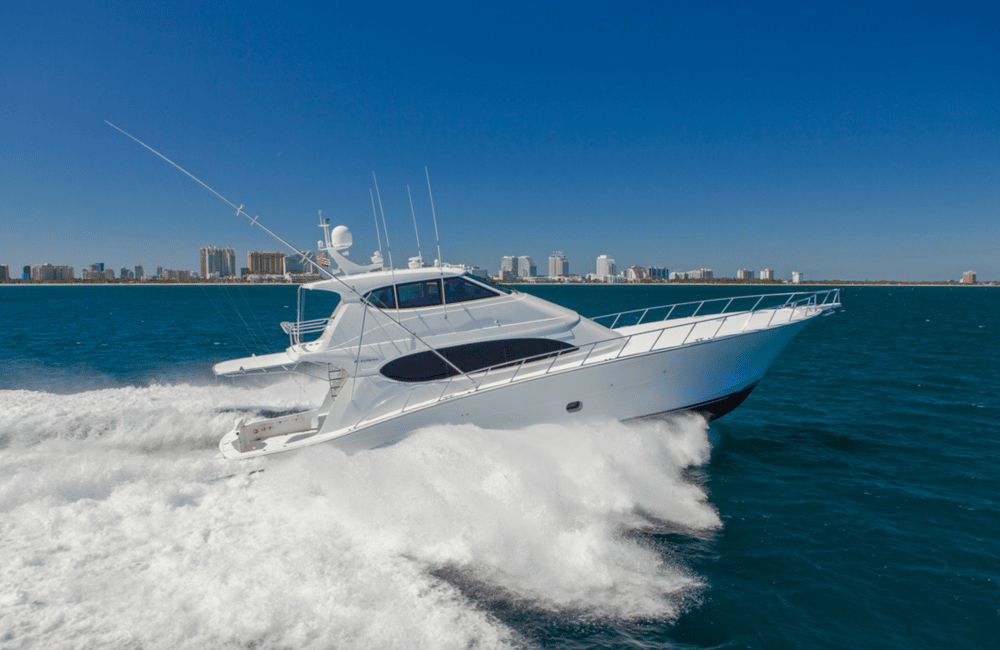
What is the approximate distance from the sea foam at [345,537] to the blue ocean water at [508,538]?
0.03 metres

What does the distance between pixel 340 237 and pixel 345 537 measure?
5089 millimetres

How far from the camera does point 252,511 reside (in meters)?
6.36

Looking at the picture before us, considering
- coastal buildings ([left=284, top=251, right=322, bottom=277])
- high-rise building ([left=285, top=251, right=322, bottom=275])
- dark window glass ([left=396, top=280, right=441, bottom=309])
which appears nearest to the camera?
high-rise building ([left=285, top=251, right=322, bottom=275])

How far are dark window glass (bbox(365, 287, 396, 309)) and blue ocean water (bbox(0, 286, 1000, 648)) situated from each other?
7.32 ft

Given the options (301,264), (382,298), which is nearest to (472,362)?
(382,298)

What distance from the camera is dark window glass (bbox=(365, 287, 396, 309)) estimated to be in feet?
26.3

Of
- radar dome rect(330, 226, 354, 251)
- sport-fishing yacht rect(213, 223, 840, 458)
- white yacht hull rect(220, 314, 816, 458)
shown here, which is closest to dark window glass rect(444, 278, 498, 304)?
sport-fishing yacht rect(213, 223, 840, 458)

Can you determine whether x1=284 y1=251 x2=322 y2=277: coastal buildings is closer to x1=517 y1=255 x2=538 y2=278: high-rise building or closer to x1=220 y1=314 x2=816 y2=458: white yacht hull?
x1=220 y1=314 x2=816 y2=458: white yacht hull

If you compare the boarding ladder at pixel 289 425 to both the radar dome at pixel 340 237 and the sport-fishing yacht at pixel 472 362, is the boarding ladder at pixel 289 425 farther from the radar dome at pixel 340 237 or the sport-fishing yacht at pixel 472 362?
the radar dome at pixel 340 237

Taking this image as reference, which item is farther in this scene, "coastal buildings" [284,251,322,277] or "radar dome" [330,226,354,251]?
A: "radar dome" [330,226,354,251]

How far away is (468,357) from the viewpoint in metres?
8.19

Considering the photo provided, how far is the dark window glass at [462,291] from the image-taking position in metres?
8.25

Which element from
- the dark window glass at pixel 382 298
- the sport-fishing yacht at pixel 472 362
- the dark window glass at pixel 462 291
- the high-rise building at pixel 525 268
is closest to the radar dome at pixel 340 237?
the sport-fishing yacht at pixel 472 362

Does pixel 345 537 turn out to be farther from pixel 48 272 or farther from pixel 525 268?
pixel 48 272
